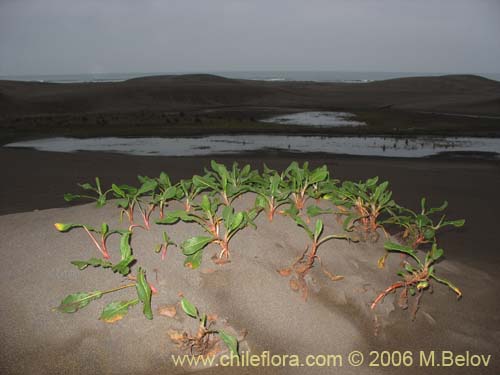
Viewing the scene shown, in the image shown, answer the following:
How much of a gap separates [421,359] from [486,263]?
1595 millimetres

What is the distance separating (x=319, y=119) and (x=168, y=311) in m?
13.3

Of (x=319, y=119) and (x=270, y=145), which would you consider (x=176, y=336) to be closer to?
(x=270, y=145)

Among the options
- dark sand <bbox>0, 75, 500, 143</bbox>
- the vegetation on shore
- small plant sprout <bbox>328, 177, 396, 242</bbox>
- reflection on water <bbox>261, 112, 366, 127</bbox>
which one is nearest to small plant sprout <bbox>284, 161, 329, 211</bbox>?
the vegetation on shore

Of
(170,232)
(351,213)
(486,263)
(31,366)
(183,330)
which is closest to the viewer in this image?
(31,366)

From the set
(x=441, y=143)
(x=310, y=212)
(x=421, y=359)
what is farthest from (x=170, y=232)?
(x=441, y=143)

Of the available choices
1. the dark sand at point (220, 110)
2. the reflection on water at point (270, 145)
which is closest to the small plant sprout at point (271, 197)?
the reflection on water at point (270, 145)

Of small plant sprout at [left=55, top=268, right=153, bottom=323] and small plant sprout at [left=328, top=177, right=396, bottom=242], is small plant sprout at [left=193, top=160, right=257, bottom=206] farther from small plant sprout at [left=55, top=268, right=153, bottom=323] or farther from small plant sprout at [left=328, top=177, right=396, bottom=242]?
small plant sprout at [left=55, top=268, right=153, bottom=323]

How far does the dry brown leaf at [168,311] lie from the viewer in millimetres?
1769

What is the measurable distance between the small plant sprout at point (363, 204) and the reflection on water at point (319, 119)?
32.9ft

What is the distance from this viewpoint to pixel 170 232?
2283 mm

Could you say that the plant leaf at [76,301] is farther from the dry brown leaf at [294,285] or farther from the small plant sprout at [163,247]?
the dry brown leaf at [294,285]

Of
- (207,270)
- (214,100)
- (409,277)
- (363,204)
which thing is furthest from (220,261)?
(214,100)

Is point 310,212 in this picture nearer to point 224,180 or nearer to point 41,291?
point 224,180

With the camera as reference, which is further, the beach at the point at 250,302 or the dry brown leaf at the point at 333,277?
the dry brown leaf at the point at 333,277
